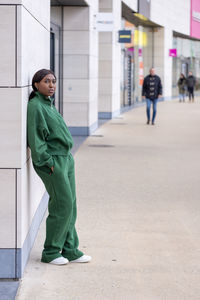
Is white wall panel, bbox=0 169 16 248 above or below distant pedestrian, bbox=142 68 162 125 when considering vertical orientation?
below

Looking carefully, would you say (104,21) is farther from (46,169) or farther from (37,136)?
(37,136)

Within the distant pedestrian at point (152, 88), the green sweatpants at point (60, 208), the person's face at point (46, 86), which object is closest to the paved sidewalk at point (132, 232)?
the green sweatpants at point (60, 208)

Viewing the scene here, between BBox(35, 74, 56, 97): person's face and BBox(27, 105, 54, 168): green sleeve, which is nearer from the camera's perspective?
BBox(27, 105, 54, 168): green sleeve

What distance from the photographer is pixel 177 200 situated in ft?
29.8

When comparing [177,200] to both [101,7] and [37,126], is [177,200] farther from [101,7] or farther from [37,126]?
[101,7]

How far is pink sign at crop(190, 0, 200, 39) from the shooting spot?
50.5m

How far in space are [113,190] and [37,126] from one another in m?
4.37

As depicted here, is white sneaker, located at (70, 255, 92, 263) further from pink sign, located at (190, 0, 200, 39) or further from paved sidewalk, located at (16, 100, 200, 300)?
pink sign, located at (190, 0, 200, 39)

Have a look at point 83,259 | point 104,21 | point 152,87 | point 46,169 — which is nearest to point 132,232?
point 83,259

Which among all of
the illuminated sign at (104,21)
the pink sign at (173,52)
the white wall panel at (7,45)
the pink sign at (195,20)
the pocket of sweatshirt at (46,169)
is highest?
the pink sign at (195,20)

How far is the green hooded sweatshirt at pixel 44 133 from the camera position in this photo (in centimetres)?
545

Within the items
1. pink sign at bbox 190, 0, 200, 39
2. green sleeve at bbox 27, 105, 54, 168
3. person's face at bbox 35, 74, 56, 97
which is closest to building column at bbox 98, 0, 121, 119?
person's face at bbox 35, 74, 56, 97


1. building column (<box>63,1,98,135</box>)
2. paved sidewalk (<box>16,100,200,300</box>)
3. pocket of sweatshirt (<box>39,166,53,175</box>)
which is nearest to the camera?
paved sidewalk (<box>16,100,200,300</box>)

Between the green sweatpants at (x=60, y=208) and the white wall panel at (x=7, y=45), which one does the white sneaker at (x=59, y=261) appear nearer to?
the green sweatpants at (x=60, y=208)
